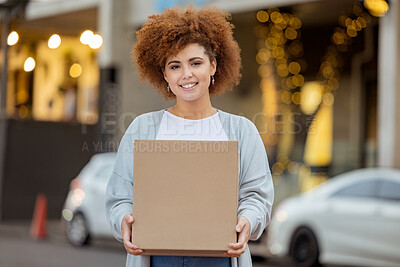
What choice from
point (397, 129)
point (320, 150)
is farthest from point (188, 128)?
point (320, 150)

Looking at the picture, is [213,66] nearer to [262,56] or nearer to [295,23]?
[295,23]

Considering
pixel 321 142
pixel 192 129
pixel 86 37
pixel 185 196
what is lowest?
pixel 185 196

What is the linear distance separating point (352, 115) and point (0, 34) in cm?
995

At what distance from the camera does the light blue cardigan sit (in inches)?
123

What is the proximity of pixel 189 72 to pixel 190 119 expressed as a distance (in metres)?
0.21

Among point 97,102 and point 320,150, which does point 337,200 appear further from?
point 97,102

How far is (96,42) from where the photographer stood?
21.0m

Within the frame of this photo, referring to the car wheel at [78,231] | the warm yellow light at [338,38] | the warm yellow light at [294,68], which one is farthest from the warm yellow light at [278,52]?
the car wheel at [78,231]

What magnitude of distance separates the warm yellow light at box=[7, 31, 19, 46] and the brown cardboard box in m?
17.6

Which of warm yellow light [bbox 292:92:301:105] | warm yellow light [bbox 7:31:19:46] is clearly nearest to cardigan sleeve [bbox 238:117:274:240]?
warm yellow light [bbox 292:92:301:105]

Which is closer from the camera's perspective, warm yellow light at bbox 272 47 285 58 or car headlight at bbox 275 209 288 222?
car headlight at bbox 275 209 288 222

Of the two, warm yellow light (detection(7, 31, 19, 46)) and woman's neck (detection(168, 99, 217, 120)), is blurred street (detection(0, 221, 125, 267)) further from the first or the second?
woman's neck (detection(168, 99, 217, 120))

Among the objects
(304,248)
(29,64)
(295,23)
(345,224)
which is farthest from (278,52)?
(345,224)

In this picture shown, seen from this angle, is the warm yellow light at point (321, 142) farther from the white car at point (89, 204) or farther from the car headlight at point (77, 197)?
the car headlight at point (77, 197)
